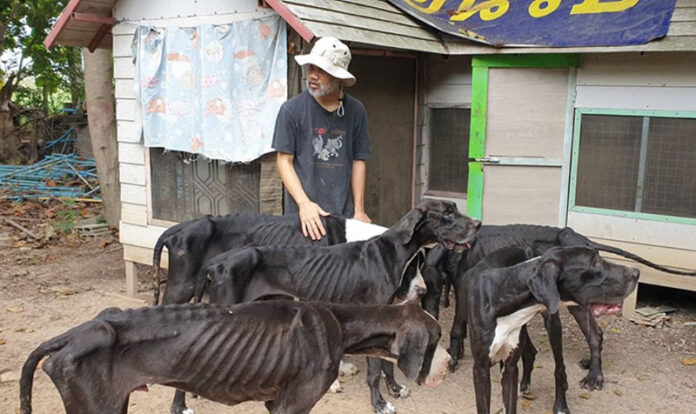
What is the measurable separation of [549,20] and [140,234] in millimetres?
5089

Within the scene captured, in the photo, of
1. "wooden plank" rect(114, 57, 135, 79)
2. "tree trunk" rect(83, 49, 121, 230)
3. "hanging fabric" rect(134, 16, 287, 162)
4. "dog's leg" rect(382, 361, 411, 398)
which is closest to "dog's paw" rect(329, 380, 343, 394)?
"dog's leg" rect(382, 361, 411, 398)

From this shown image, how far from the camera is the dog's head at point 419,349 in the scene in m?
→ 3.06

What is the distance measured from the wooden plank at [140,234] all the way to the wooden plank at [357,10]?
295cm

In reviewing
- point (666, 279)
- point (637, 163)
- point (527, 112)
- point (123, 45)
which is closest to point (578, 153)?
point (637, 163)

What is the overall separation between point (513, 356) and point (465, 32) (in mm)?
4299

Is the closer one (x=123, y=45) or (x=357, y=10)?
(x=357, y=10)

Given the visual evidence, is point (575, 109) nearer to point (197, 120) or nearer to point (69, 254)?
point (197, 120)

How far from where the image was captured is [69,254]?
9.62 metres

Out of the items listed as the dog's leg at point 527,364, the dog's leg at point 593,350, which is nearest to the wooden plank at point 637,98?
the dog's leg at point 593,350

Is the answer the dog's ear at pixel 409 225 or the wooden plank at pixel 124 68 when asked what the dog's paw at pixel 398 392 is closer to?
the dog's ear at pixel 409 225

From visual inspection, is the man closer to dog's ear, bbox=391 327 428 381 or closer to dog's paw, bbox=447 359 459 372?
dog's paw, bbox=447 359 459 372

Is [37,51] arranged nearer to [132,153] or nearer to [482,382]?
[132,153]

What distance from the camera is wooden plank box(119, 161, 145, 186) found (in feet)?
24.3

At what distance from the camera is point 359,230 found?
16.2 ft
